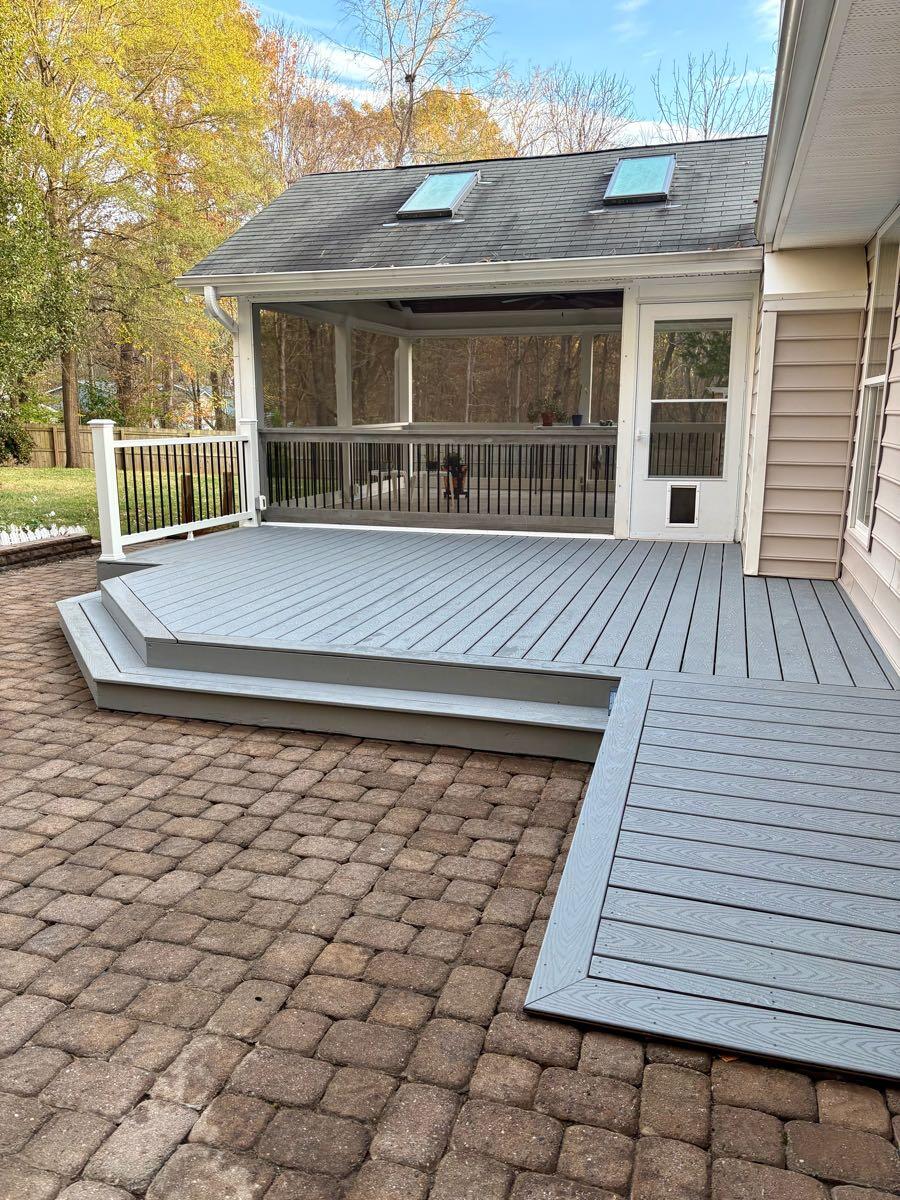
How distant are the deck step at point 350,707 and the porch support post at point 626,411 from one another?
3849 mm

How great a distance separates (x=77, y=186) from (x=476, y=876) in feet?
52.9

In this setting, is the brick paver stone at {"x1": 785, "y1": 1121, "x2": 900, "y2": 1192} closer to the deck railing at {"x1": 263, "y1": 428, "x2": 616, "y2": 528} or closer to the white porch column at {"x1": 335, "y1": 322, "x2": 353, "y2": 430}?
the deck railing at {"x1": 263, "y1": 428, "x2": 616, "y2": 528}

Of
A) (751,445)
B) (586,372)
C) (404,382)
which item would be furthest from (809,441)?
(404,382)

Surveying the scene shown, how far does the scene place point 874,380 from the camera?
464cm

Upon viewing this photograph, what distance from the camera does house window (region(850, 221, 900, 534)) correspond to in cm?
441

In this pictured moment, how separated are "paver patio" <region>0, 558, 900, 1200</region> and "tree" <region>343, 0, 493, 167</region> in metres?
19.1

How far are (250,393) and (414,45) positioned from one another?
14.3m

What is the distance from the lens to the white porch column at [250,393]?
25.9 ft

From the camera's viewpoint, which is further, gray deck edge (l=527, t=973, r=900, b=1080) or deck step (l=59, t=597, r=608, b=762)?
deck step (l=59, t=597, r=608, b=762)

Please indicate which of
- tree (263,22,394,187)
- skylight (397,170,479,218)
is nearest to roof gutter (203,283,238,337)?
skylight (397,170,479,218)

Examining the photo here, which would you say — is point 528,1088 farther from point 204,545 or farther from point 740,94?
point 740,94

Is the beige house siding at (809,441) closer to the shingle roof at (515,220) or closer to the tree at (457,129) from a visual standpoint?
the shingle roof at (515,220)

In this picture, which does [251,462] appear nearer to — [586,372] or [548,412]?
[548,412]

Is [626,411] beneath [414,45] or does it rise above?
beneath
